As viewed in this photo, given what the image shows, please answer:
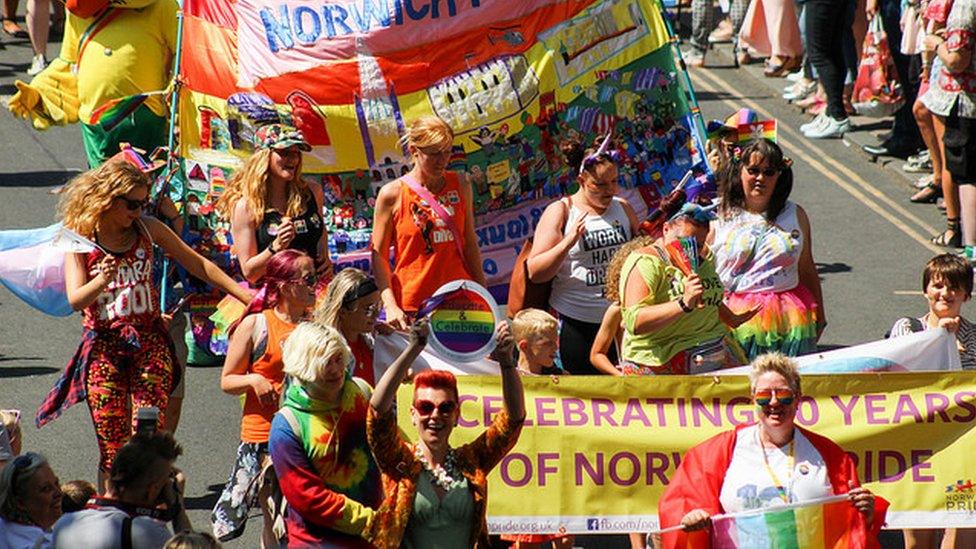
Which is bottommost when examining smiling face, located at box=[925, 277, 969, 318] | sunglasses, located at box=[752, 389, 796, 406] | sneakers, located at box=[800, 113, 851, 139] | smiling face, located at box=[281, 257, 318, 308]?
sneakers, located at box=[800, 113, 851, 139]

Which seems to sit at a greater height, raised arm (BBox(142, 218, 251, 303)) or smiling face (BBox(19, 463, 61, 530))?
raised arm (BBox(142, 218, 251, 303))

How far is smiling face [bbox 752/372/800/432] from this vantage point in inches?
271

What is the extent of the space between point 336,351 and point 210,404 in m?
4.14

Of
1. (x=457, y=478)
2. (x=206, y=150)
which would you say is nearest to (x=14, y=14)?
(x=206, y=150)

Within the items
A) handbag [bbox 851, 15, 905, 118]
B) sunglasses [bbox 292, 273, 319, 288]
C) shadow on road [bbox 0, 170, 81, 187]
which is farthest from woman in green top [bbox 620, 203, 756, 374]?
shadow on road [bbox 0, 170, 81, 187]

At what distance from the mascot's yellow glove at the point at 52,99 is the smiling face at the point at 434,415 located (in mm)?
5878

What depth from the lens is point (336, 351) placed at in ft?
22.2

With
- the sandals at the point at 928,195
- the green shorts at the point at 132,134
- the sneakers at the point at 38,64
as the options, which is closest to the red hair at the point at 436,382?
the green shorts at the point at 132,134

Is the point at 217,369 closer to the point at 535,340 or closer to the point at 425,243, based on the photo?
the point at 425,243

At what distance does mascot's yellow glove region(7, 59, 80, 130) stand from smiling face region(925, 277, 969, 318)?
5.95 m

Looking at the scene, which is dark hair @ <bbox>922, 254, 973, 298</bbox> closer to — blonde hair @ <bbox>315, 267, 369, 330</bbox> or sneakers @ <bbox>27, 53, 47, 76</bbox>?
blonde hair @ <bbox>315, 267, 369, 330</bbox>

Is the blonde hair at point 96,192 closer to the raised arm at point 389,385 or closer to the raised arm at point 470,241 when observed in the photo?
the raised arm at point 470,241

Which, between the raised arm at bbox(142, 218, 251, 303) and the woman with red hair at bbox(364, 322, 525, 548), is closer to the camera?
the woman with red hair at bbox(364, 322, 525, 548)

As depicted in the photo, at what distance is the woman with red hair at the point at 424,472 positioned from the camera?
21.2 ft
